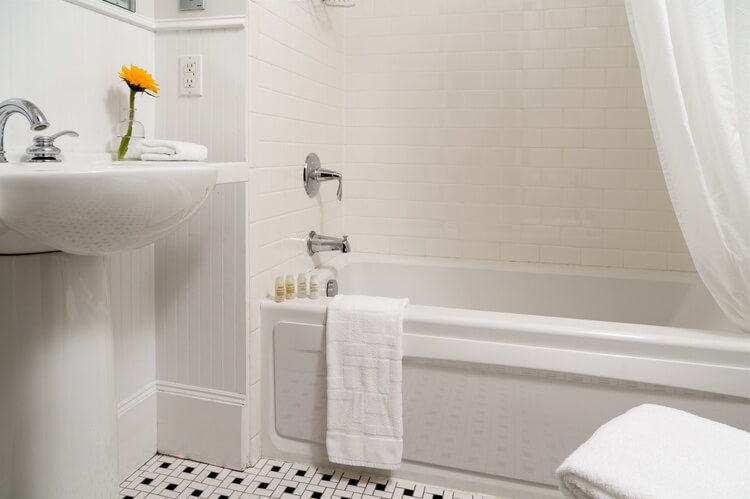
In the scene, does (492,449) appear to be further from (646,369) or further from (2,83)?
(2,83)

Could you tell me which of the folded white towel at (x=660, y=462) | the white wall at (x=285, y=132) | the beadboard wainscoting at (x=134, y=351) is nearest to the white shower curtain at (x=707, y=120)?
the folded white towel at (x=660, y=462)

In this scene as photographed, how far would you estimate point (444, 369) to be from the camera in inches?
74.2

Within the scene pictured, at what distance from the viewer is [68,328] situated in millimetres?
1311

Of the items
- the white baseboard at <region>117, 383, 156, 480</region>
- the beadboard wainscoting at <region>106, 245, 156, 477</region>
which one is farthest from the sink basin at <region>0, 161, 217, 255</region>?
the white baseboard at <region>117, 383, 156, 480</region>

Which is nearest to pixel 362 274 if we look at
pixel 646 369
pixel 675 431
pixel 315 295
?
pixel 315 295

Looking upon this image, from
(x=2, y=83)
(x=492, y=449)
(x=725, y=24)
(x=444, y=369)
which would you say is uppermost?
(x=725, y=24)

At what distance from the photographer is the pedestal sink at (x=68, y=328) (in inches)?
46.4

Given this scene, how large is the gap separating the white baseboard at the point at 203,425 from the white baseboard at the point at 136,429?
4cm

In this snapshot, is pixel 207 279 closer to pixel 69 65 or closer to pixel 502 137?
pixel 69 65

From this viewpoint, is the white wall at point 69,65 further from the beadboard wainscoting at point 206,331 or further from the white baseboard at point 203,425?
the white baseboard at point 203,425

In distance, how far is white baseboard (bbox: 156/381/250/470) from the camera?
82.3 inches

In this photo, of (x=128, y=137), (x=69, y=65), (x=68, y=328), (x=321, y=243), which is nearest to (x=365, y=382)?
(x=321, y=243)

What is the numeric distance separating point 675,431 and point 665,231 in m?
1.81

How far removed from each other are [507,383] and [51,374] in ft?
4.06
